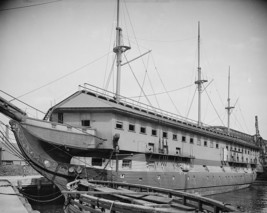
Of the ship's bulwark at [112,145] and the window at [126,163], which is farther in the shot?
the window at [126,163]

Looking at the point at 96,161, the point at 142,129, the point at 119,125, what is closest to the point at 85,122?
the point at 119,125

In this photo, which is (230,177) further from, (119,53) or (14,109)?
(14,109)

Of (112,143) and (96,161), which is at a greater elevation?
(112,143)

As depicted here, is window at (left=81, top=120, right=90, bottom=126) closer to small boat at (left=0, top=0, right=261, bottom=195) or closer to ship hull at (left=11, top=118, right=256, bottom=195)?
small boat at (left=0, top=0, right=261, bottom=195)

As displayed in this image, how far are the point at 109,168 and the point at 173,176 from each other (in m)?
7.27

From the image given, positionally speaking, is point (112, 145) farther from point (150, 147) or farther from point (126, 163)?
point (150, 147)

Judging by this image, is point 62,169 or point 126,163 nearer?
point 62,169

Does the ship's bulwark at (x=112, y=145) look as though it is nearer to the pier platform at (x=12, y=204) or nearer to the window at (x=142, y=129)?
the window at (x=142, y=129)

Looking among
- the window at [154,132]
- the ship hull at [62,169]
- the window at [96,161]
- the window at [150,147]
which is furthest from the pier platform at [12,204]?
the window at [154,132]

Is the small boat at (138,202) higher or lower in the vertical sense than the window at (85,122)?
lower

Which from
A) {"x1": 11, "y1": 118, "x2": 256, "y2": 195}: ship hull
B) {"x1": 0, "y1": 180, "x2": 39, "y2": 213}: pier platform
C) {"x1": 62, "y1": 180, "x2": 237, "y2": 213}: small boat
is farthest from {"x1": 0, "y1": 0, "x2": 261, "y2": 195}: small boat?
{"x1": 62, "y1": 180, "x2": 237, "y2": 213}: small boat

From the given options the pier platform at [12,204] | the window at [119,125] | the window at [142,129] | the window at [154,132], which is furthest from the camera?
the window at [154,132]

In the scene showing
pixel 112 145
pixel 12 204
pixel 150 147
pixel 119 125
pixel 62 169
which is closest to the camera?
pixel 12 204

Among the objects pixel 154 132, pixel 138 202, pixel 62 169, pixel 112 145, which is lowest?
pixel 138 202
